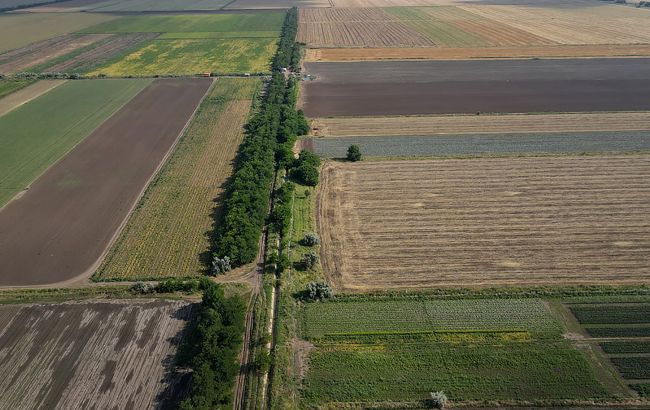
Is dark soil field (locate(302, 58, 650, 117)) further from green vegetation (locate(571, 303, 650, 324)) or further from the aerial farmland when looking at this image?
green vegetation (locate(571, 303, 650, 324))

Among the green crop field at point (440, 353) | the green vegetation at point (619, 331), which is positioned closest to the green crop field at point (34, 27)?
the green crop field at point (440, 353)

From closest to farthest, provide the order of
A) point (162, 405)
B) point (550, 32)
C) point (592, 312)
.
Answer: point (162, 405), point (592, 312), point (550, 32)

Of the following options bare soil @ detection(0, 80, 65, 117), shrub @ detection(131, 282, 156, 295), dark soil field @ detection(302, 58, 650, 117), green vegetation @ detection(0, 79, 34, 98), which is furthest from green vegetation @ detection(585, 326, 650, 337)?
green vegetation @ detection(0, 79, 34, 98)

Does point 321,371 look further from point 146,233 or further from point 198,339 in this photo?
point 146,233

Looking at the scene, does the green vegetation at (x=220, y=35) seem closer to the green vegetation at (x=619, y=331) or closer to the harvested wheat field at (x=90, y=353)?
the harvested wheat field at (x=90, y=353)

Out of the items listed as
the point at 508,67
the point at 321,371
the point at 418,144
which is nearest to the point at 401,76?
the point at 508,67
